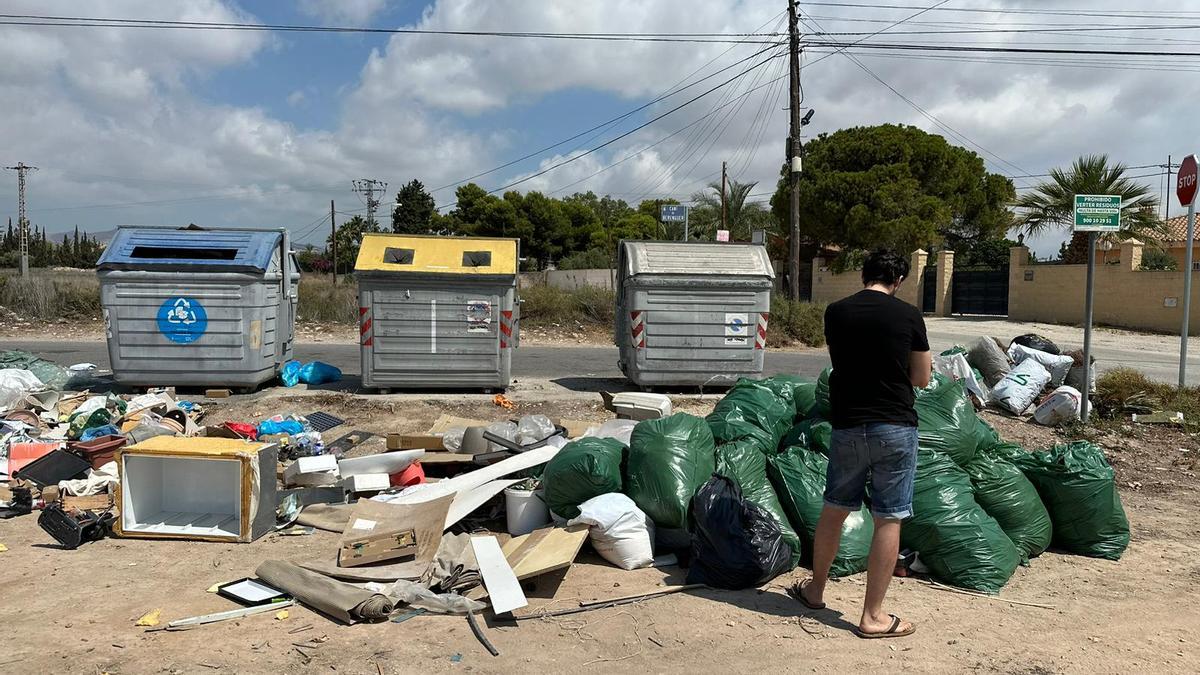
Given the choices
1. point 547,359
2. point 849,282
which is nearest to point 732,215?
point 849,282

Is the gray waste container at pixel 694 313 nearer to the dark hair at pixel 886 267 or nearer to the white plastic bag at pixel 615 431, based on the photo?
the white plastic bag at pixel 615 431

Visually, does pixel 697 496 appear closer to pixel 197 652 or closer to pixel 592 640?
pixel 592 640

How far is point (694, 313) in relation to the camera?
28.5 feet

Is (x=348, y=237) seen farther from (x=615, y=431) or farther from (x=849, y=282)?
(x=615, y=431)

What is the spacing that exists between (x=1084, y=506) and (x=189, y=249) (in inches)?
311

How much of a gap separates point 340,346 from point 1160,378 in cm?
1267

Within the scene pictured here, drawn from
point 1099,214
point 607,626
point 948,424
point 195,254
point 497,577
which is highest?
point 1099,214

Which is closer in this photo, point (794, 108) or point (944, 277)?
point (794, 108)

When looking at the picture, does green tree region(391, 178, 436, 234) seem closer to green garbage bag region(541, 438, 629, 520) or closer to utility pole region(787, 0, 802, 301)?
utility pole region(787, 0, 802, 301)

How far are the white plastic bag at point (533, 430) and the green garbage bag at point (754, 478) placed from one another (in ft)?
4.96

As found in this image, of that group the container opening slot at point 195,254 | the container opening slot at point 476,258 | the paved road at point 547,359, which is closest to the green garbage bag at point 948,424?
the container opening slot at point 476,258

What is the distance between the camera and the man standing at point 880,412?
3.13 m

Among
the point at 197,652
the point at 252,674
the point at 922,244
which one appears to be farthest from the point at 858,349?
the point at 922,244

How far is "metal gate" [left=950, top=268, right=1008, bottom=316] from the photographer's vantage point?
2422cm
